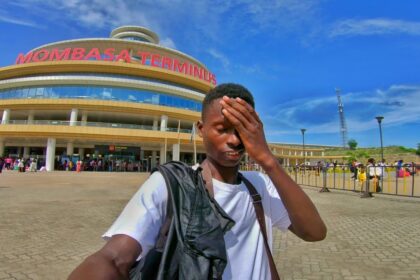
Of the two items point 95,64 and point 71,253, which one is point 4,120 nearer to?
point 95,64

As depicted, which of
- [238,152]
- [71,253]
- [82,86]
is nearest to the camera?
[238,152]

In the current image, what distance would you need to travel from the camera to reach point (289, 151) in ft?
318

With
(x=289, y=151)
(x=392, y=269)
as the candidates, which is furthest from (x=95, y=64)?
(x=289, y=151)

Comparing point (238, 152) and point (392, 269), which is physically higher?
point (238, 152)

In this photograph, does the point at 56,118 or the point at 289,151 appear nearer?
the point at 56,118

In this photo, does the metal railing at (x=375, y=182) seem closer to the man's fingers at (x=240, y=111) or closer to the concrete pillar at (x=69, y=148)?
the man's fingers at (x=240, y=111)

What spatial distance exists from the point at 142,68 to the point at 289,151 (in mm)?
68992

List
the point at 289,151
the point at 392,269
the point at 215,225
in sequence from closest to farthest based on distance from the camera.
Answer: the point at 215,225, the point at 392,269, the point at 289,151

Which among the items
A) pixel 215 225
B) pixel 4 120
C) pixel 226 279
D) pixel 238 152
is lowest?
pixel 226 279

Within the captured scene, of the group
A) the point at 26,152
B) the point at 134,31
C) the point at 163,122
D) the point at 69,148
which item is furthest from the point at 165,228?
the point at 134,31

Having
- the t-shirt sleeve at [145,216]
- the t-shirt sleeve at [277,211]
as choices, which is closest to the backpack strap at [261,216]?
the t-shirt sleeve at [277,211]

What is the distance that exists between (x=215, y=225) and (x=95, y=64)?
128 ft

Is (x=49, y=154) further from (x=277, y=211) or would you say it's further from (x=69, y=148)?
(x=277, y=211)

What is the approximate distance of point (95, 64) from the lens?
36562mm
